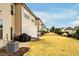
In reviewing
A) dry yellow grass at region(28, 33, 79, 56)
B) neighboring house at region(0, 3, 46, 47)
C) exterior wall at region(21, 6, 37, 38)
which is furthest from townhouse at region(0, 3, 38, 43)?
dry yellow grass at region(28, 33, 79, 56)

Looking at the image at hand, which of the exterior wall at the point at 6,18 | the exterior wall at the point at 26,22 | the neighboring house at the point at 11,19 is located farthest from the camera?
the exterior wall at the point at 26,22

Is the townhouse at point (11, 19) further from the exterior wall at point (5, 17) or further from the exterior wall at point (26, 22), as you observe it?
the exterior wall at point (26, 22)

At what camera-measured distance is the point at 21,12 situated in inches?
1166

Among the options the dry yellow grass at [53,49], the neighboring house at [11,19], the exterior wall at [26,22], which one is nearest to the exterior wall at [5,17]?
the neighboring house at [11,19]

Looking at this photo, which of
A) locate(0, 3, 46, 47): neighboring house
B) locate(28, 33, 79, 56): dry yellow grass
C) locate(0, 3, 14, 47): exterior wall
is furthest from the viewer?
locate(0, 3, 46, 47): neighboring house

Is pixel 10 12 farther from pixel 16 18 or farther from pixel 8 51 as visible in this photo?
pixel 8 51

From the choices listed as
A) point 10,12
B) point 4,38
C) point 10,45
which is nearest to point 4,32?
point 4,38

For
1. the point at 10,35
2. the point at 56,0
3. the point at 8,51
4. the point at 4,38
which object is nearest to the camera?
the point at 8,51

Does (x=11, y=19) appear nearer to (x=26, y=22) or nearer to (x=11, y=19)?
(x=11, y=19)

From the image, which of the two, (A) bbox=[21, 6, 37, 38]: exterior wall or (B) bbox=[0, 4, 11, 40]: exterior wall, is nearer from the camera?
(B) bbox=[0, 4, 11, 40]: exterior wall

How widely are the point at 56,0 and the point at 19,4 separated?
11349mm

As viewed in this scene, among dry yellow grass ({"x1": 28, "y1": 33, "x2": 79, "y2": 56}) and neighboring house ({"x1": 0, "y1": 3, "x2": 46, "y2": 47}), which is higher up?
neighboring house ({"x1": 0, "y1": 3, "x2": 46, "y2": 47})

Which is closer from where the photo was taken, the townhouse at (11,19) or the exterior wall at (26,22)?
the townhouse at (11,19)

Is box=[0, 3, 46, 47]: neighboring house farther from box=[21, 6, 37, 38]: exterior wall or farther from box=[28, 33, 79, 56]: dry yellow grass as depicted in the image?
box=[28, 33, 79, 56]: dry yellow grass
